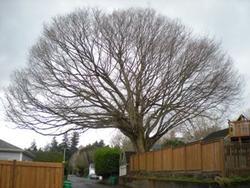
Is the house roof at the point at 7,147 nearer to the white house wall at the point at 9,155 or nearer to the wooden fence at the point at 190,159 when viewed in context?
the white house wall at the point at 9,155

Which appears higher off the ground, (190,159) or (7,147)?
(7,147)

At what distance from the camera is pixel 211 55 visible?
114 ft

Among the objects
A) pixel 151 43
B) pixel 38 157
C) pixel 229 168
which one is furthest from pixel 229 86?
pixel 38 157

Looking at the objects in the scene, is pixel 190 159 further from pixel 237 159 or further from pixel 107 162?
pixel 107 162

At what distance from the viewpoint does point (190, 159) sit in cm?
2247

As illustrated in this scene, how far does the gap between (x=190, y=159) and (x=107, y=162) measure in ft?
A: 94.8

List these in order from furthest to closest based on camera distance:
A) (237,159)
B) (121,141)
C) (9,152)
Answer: (121,141) → (9,152) → (237,159)

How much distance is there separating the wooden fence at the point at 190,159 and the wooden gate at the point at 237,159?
0.29 metres

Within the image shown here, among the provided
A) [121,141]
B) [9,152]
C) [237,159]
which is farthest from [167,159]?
[121,141]

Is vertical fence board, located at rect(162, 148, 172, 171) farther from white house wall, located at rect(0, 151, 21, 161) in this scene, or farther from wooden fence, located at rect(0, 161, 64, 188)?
white house wall, located at rect(0, 151, 21, 161)

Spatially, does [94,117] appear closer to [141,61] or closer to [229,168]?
[141,61]

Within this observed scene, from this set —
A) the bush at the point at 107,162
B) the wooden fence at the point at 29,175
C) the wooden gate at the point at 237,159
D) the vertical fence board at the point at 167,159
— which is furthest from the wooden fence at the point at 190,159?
the bush at the point at 107,162

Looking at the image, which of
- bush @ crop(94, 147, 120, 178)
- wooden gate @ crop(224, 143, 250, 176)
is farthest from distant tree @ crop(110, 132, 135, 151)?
wooden gate @ crop(224, 143, 250, 176)

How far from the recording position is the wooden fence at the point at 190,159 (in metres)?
19.2
